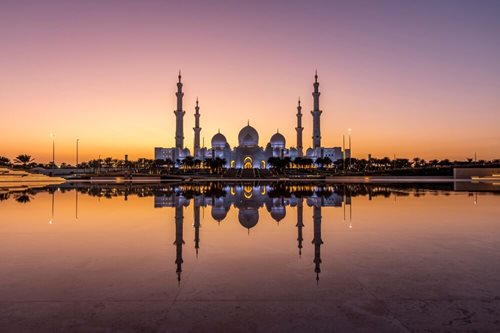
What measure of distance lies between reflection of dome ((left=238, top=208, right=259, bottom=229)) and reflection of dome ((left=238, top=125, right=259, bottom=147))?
87.3 m

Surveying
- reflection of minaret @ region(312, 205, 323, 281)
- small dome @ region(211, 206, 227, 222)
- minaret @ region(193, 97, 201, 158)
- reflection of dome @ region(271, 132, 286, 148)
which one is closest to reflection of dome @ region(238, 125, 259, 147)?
reflection of dome @ region(271, 132, 286, 148)

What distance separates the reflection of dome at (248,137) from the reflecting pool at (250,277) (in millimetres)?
90284

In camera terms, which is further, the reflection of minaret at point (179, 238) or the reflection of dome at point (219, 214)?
the reflection of dome at point (219, 214)

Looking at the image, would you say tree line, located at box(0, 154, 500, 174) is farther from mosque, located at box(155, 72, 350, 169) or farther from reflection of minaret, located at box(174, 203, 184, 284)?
reflection of minaret, located at box(174, 203, 184, 284)

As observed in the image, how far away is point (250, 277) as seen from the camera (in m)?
5.21

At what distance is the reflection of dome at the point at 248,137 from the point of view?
328 ft

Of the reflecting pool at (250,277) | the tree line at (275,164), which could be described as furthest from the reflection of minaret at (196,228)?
the tree line at (275,164)

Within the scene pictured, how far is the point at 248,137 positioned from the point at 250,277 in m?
95.2

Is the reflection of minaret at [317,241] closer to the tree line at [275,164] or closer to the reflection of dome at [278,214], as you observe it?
the reflection of dome at [278,214]

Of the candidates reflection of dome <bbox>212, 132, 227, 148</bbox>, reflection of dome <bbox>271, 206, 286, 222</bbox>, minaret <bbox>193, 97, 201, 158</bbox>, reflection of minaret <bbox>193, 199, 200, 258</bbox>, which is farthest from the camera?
reflection of dome <bbox>212, 132, 227, 148</bbox>

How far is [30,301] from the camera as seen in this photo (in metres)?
4.34

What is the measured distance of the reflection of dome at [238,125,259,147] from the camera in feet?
328

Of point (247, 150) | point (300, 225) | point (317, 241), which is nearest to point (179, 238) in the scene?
point (317, 241)

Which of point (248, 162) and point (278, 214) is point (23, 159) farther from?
point (278, 214)
